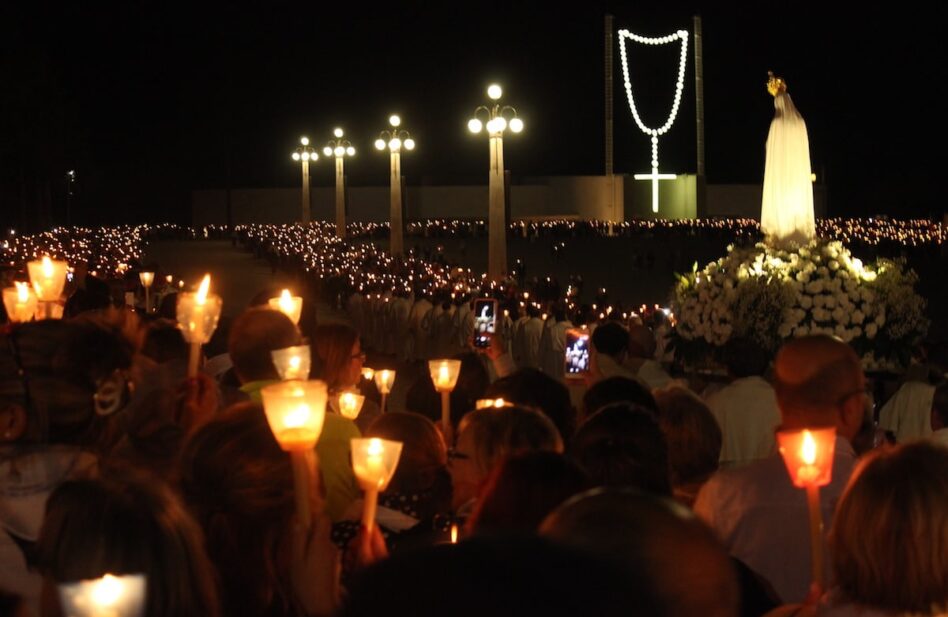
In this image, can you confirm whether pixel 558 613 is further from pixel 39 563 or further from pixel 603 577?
pixel 39 563

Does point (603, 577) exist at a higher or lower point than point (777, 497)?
higher

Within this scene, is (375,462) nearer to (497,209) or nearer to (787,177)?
Result: (787,177)

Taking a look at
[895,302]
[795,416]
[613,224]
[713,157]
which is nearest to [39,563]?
[795,416]

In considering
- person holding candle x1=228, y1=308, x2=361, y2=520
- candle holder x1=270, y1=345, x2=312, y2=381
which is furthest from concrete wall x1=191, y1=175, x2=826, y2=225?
candle holder x1=270, y1=345, x2=312, y2=381

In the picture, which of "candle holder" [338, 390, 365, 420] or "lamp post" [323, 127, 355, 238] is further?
"lamp post" [323, 127, 355, 238]

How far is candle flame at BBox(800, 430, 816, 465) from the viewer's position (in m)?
3.50

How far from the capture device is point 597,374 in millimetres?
8352

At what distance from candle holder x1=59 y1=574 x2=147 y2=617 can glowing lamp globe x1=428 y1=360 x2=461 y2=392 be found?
408 cm

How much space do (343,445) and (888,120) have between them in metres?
83.8

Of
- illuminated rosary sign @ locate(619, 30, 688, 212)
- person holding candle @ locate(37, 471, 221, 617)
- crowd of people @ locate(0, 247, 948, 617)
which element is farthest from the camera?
illuminated rosary sign @ locate(619, 30, 688, 212)

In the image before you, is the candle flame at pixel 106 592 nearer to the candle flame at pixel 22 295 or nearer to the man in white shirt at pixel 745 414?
the man in white shirt at pixel 745 414

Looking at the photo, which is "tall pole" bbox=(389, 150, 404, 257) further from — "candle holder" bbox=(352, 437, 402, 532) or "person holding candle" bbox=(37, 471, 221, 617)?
"person holding candle" bbox=(37, 471, 221, 617)

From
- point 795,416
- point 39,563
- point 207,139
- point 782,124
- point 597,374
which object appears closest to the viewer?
point 39,563

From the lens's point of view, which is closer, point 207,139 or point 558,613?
point 558,613
